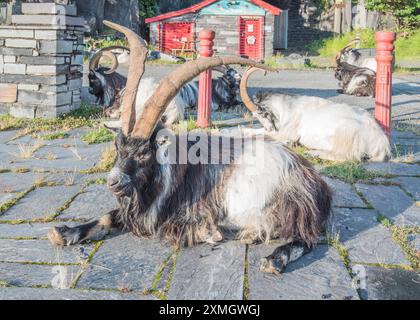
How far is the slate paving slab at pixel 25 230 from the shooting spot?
400 centimetres

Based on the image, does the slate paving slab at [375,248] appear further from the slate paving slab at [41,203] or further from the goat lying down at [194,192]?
the slate paving slab at [41,203]

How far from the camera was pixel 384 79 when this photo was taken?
7281mm

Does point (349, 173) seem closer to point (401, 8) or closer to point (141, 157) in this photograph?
point (141, 157)

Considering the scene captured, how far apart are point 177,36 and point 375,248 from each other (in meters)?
27.7

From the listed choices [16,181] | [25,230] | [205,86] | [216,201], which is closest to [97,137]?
[205,86]

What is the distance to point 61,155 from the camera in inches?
265

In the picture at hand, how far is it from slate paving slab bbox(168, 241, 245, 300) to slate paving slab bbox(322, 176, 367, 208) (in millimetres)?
1341

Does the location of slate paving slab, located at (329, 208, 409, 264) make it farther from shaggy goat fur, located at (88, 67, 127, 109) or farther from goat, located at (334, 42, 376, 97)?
goat, located at (334, 42, 376, 97)

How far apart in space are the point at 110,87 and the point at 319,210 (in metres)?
7.12

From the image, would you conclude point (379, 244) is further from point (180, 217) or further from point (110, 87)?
point (110, 87)

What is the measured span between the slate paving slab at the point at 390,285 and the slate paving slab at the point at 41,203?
8.62 ft

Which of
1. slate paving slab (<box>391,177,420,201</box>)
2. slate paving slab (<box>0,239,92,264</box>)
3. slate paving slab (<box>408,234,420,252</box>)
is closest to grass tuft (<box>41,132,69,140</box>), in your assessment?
slate paving slab (<box>0,239,92,264</box>)

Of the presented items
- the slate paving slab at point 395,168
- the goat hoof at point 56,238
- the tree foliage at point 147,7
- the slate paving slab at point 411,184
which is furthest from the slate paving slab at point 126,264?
the tree foliage at point 147,7
